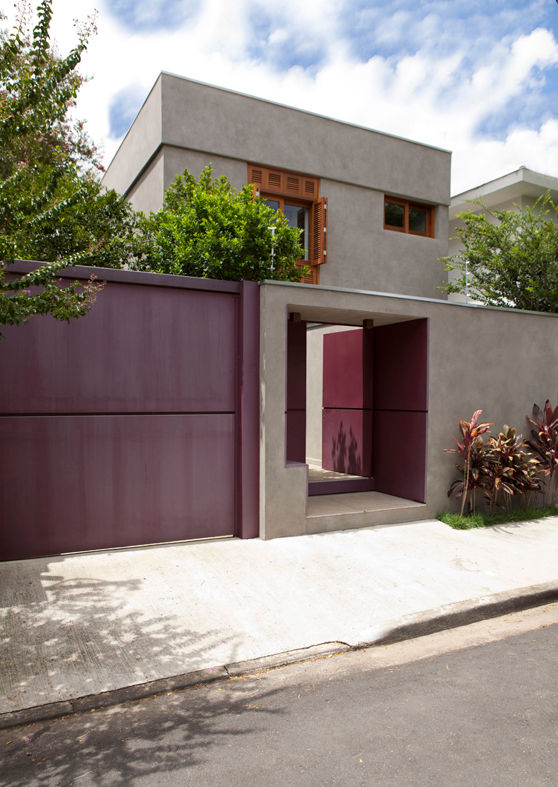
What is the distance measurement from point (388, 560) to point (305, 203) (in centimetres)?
947

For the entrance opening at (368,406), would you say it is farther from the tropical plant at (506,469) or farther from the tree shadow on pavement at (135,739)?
the tree shadow on pavement at (135,739)

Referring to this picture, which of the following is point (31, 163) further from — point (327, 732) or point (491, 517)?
point (491, 517)

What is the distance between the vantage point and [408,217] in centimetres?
1464

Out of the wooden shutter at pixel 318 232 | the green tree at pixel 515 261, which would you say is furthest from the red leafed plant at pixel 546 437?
the wooden shutter at pixel 318 232

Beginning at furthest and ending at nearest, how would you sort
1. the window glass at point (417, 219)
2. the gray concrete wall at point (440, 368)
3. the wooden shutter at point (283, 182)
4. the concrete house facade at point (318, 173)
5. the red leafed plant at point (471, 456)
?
the window glass at point (417, 219) → the wooden shutter at point (283, 182) → the concrete house facade at point (318, 173) → the red leafed plant at point (471, 456) → the gray concrete wall at point (440, 368)

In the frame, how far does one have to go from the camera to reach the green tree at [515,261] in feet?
34.8

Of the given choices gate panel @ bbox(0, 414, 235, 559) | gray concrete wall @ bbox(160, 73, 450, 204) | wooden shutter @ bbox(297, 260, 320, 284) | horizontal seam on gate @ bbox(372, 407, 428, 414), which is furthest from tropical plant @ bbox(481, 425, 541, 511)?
gray concrete wall @ bbox(160, 73, 450, 204)

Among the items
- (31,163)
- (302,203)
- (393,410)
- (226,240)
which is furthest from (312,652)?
(302,203)

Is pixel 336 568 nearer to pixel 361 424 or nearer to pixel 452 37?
pixel 361 424

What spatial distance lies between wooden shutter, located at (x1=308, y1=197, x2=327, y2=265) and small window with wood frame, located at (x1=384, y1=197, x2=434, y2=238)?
2209mm

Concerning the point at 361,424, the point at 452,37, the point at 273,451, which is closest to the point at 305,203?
the point at 361,424

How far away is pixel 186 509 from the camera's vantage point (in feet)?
21.2

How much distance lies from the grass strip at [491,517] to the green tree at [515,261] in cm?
427

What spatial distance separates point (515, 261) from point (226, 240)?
6.11 meters
